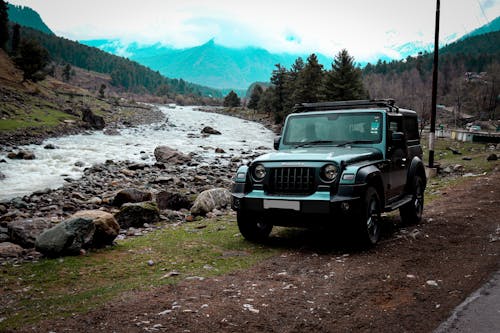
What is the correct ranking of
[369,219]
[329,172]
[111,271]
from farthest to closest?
[369,219]
[329,172]
[111,271]

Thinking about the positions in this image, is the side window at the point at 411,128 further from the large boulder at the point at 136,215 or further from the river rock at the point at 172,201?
the river rock at the point at 172,201

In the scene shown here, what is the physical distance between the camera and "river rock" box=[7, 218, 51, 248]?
333 inches

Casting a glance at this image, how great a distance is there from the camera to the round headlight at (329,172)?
23.5ft

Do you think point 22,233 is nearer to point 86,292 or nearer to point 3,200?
point 86,292

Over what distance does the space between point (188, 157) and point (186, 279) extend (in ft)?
74.6

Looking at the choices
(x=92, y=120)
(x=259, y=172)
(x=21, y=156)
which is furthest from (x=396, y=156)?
(x=92, y=120)

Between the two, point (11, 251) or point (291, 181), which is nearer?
point (291, 181)

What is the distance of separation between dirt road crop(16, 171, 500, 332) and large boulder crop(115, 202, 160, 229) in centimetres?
411

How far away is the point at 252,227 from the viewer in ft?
27.2

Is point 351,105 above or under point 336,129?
above

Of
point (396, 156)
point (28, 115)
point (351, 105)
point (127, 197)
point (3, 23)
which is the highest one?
point (3, 23)

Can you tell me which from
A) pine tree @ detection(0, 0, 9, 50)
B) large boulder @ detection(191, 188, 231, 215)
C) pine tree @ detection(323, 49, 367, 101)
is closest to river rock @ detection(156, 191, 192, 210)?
large boulder @ detection(191, 188, 231, 215)

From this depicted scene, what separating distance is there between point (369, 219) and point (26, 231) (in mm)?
6663

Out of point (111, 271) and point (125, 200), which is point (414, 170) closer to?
point (111, 271)
